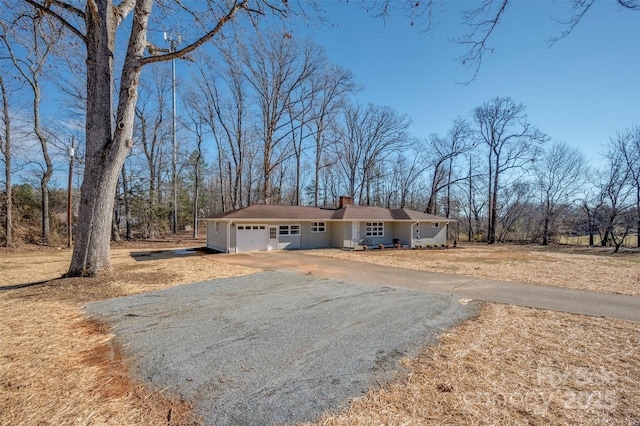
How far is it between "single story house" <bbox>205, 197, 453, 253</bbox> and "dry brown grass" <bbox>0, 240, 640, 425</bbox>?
440 inches

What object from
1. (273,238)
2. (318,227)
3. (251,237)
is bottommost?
(273,238)

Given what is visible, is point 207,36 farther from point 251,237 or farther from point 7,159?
point 7,159

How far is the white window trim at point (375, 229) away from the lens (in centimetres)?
2009

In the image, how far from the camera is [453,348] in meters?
3.86

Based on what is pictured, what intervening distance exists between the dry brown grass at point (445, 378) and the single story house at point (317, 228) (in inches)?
440

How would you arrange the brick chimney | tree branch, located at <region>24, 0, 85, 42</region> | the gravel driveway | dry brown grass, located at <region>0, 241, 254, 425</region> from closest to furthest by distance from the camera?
dry brown grass, located at <region>0, 241, 254, 425</region>
the gravel driveway
tree branch, located at <region>24, 0, 85, 42</region>
the brick chimney

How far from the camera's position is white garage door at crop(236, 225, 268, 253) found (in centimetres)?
1620

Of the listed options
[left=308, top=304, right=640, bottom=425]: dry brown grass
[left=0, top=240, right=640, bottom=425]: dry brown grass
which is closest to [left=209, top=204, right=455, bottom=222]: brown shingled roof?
[left=0, top=240, right=640, bottom=425]: dry brown grass

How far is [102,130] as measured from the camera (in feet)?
24.8

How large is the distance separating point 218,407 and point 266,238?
1486cm

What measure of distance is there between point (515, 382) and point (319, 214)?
16545 mm

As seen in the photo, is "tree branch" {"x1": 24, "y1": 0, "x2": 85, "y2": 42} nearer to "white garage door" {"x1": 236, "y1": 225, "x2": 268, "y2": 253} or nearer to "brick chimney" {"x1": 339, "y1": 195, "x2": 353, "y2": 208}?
"white garage door" {"x1": 236, "y1": 225, "x2": 268, "y2": 253}

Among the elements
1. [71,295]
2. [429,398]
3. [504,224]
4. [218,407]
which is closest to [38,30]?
[71,295]

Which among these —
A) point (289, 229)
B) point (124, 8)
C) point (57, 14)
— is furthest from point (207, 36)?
point (289, 229)
